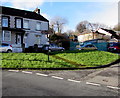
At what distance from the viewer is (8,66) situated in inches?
343

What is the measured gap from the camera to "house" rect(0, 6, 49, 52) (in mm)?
23875

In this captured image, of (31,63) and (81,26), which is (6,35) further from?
(81,26)

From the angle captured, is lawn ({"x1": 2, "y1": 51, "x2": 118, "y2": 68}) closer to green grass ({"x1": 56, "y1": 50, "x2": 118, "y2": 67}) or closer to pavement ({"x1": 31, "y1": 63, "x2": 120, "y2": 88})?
green grass ({"x1": 56, "y1": 50, "x2": 118, "y2": 67})

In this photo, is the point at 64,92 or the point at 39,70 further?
the point at 39,70

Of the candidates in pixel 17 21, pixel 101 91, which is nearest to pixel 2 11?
pixel 17 21

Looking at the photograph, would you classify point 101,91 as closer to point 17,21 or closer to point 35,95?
point 35,95

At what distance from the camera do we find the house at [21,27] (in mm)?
23875

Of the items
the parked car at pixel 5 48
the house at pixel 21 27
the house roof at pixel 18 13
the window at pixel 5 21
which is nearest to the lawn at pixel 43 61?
the parked car at pixel 5 48

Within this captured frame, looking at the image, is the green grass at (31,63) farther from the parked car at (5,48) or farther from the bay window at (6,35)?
the bay window at (6,35)

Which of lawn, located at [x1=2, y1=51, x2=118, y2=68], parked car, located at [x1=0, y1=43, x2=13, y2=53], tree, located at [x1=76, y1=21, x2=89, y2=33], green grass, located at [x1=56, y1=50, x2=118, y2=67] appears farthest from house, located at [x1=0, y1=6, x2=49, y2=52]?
tree, located at [x1=76, y1=21, x2=89, y2=33]

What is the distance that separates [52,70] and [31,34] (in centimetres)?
1971

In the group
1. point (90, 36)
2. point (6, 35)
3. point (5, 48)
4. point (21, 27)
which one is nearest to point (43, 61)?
point (5, 48)

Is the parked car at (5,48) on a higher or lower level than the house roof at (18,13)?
lower

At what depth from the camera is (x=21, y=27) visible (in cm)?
2578
